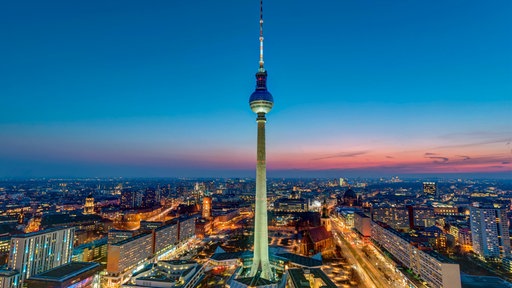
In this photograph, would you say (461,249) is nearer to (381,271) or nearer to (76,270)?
(381,271)

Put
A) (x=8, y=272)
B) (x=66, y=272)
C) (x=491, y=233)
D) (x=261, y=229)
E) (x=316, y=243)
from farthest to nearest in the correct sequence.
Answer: (x=316, y=243)
(x=491, y=233)
(x=261, y=229)
(x=66, y=272)
(x=8, y=272)

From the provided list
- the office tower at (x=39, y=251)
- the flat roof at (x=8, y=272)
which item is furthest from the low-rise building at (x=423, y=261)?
the office tower at (x=39, y=251)

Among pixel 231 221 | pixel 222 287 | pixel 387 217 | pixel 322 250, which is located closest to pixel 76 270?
pixel 222 287

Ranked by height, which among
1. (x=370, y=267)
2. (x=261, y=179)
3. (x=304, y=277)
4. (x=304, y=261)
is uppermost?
(x=261, y=179)

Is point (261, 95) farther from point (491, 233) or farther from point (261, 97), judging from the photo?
point (491, 233)

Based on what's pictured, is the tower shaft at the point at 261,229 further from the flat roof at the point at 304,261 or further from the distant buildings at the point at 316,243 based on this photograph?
the distant buildings at the point at 316,243

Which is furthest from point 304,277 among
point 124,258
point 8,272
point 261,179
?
point 8,272
